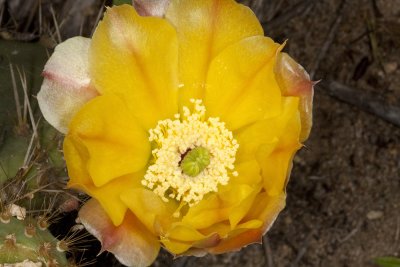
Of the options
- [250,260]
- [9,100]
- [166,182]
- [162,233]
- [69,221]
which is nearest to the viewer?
[162,233]

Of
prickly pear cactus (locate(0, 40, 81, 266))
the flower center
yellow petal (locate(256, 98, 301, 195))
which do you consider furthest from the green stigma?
prickly pear cactus (locate(0, 40, 81, 266))

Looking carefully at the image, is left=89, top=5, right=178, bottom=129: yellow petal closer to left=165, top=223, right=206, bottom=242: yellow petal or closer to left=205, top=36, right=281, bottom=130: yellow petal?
left=205, top=36, right=281, bottom=130: yellow petal

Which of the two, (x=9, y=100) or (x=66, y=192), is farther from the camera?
(x=9, y=100)

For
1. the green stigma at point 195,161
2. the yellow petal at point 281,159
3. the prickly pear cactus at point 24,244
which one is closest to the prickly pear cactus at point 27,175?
the prickly pear cactus at point 24,244

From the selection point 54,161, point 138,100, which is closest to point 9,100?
point 54,161

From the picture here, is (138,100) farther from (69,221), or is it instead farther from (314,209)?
(314,209)

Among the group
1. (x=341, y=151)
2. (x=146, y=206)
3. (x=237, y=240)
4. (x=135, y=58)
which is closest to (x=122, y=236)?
(x=146, y=206)

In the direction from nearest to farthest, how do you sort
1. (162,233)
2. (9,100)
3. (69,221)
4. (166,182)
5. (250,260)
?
1. (162,233)
2. (166,182)
3. (9,100)
4. (69,221)
5. (250,260)
